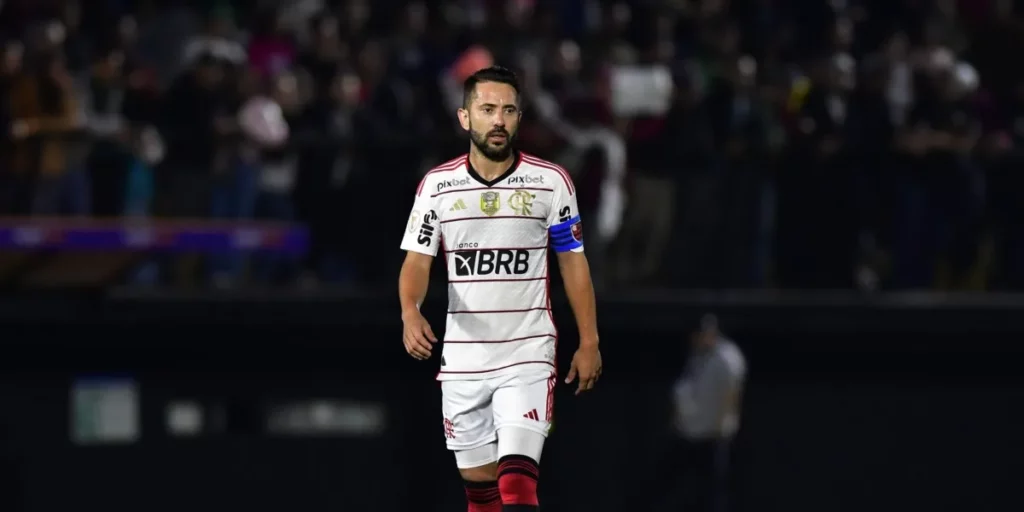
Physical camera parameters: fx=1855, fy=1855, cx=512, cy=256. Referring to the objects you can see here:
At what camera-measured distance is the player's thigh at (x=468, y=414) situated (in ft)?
28.0

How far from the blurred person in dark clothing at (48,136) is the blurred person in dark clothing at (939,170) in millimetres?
6817

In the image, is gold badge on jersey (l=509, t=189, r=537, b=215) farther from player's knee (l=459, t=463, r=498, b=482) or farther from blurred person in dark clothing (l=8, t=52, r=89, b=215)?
blurred person in dark clothing (l=8, t=52, r=89, b=215)

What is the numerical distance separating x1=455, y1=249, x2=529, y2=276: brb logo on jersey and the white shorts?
19.2 inches

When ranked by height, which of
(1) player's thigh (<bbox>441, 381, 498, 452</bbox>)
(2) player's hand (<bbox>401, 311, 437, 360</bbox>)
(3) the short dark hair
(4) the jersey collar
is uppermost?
(3) the short dark hair

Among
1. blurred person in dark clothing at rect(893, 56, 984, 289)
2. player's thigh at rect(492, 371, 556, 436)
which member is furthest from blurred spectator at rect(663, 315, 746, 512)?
player's thigh at rect(492, 371, 556, 436)

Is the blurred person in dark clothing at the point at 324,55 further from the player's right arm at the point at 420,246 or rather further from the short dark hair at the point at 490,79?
the short dark hair at the point at 490,79

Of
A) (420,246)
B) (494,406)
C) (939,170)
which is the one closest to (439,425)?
(939,170)

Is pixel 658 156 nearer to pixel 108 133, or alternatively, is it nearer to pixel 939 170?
pixel 939 170

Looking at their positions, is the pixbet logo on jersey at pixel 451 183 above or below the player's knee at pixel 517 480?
above

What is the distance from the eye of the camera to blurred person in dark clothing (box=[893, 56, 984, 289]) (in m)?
15.4

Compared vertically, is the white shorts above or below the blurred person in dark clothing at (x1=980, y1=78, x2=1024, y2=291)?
below

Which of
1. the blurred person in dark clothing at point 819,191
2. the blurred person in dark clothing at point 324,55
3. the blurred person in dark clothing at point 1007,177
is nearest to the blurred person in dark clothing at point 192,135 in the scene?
the blurred person in dark clothing at point 324,55

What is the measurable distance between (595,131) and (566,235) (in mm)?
6491

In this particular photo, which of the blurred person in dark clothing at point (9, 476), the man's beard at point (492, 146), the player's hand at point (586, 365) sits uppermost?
the man's beard at point (492, 146)
